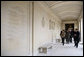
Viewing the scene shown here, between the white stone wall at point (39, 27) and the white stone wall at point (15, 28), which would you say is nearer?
the white stone wall at point (15, 28)

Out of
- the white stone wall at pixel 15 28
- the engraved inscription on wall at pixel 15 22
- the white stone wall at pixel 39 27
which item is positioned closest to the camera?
the white stone wall at pixel 15 28

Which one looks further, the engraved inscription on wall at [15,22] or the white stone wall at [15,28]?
the engraved inscription on wall at [15,22]

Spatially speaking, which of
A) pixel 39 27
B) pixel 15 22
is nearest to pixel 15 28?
pixel 15 22

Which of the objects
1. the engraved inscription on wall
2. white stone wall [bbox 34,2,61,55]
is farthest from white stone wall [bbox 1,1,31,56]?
white stone wall [bbox 34,2,61,55]

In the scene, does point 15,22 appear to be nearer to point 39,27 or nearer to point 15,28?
point 15,28

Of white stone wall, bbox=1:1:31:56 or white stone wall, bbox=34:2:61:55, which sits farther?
white stone wall, bbox=34:2:61:55

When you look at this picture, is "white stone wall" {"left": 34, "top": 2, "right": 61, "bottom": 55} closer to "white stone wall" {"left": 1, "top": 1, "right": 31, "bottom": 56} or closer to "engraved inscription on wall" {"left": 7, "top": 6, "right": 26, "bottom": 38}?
"white stone wall" {"left": 1, "top": 1, "right": 31, "bottom": 56}

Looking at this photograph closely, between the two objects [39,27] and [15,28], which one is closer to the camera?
[15,28]

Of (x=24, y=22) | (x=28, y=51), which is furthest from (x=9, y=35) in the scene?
(x=28, y=51)

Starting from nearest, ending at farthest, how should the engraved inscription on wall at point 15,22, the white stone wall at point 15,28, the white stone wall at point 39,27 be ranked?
the white stone wall at point 15,28 < the engraved inscription on wall at point 15,22 < the white stone wall at point 39,27

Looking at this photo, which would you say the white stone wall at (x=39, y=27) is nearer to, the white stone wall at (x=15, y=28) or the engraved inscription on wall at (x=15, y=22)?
the white stone wall at (x=15, y=28)

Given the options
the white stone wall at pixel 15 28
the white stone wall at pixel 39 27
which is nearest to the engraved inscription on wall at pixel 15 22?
the white stone wall at pixel 15 28

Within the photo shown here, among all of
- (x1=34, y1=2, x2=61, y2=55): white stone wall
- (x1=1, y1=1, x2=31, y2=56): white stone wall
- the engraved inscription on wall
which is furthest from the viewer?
(x1=34, y1=2, x2=61, y2=55): white stone wall

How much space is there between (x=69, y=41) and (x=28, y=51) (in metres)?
9.24
